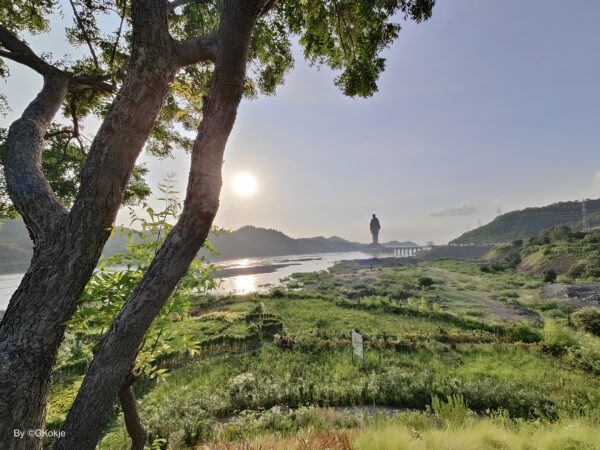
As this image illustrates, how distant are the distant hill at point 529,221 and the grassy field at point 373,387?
133170 mm

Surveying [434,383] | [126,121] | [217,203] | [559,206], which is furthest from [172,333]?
[559,206]

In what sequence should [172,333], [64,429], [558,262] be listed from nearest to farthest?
[64,429] < [172,333] < [558,262]

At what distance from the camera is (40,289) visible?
2637 millimetres

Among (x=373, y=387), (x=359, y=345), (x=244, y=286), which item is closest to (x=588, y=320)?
(x=359, y=345)

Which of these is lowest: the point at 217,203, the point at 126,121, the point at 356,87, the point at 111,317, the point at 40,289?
the point at 111,317

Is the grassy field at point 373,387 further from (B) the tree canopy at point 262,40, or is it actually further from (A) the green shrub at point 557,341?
(B) the tree canopy at point 262,40

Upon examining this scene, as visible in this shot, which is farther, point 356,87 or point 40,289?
point 356,87

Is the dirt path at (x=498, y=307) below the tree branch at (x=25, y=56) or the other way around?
below

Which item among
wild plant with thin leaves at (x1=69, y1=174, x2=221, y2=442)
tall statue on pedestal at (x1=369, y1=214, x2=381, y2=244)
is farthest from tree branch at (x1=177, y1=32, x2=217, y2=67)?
tall statue on pedestal at (x1=369, y1=214, x2=381, y2=244)

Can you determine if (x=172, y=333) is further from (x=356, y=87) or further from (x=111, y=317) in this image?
(x=356, y=87)

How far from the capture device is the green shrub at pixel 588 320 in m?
15.8

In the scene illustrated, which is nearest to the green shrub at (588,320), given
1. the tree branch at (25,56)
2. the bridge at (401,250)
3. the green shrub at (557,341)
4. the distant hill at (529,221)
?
the green shrub at (557,341)

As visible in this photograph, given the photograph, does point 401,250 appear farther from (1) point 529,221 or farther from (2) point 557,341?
(2) point 557,341

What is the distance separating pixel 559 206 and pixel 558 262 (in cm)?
13327
